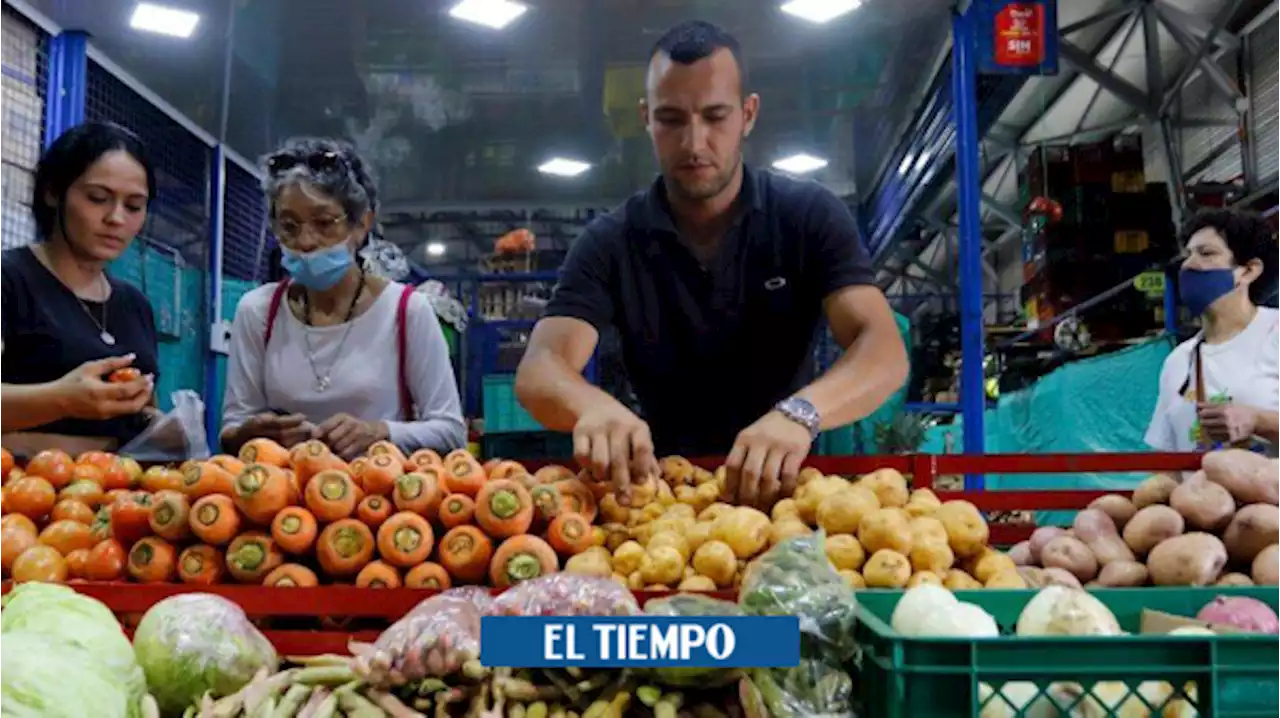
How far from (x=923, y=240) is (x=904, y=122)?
8139 mm

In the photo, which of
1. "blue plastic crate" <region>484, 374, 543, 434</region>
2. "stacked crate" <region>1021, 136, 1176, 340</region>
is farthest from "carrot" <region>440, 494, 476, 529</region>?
"stacked crate" <region>1021, 136, 1176, 340</region>

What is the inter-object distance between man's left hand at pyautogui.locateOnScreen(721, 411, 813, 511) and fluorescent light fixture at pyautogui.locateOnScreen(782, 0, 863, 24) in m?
4.37

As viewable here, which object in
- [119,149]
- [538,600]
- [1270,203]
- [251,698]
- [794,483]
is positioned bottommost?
[251,698]

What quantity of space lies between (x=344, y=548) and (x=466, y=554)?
0.74 feet

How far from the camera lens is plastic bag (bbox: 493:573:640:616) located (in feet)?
4.75

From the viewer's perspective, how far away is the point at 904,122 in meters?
7.84

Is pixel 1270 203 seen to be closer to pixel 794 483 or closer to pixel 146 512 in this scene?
pixel 794 483

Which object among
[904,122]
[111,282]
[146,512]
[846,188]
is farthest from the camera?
[846,188]

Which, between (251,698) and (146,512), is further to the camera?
(146,512)

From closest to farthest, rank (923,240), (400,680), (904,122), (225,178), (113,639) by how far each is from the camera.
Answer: (400,680), (113,639), (904,122), (225,178), (923,240)

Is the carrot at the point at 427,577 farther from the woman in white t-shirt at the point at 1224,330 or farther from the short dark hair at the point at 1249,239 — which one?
the short dark hair at the point at 1249,239

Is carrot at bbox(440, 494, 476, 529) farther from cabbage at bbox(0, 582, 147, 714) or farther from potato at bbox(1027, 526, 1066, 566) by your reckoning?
potato at bbox(1027, 526, 1066, 566)

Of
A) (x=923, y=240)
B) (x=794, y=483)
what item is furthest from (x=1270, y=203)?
(x=794, y=483)

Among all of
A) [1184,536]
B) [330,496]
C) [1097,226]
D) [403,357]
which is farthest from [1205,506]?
[1097,226]
